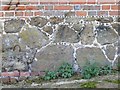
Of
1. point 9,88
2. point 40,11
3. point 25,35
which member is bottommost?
point 9,88

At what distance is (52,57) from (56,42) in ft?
0.72

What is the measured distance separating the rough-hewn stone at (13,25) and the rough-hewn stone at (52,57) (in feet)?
1.49

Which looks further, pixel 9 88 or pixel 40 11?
pixel 40 11

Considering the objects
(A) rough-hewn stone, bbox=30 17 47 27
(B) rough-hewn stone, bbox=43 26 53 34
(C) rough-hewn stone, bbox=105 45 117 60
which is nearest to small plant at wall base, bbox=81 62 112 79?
(C) rough-hewn stone, bbox=105 45 117 60

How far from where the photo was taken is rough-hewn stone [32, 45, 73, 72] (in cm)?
469

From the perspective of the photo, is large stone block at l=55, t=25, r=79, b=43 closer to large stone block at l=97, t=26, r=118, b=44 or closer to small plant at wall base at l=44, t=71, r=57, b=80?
large stone block at l=97, t=26, r=118, b=44

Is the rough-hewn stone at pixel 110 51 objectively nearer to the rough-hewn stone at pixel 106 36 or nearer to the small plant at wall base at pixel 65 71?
the rough-hewn stone at pixel 106 36

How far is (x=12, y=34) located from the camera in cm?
466

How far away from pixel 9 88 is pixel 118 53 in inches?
62.6

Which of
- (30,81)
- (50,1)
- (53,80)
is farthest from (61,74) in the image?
(50,1)

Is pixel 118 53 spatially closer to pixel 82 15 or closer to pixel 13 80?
pixel 82 15

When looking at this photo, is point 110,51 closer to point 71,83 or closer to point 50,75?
point 71,83

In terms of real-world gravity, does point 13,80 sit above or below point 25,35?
below

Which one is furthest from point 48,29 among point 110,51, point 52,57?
point 110,51
